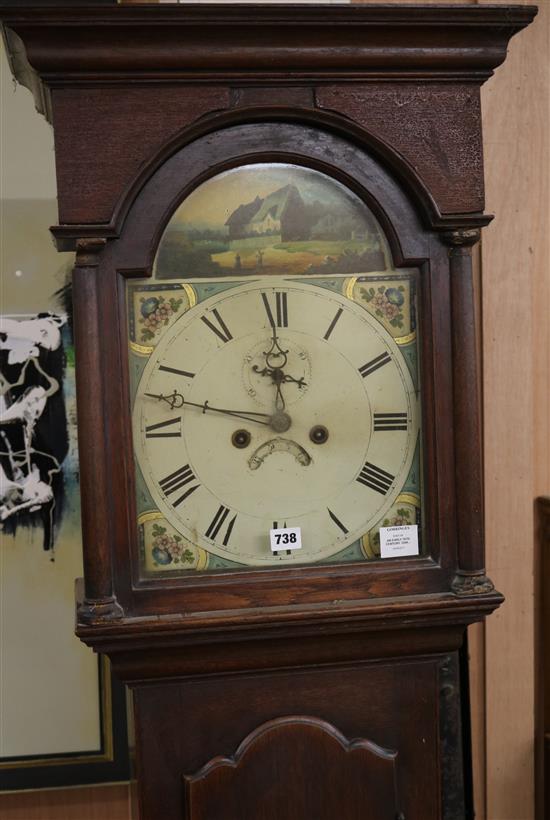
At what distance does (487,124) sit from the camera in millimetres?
2051

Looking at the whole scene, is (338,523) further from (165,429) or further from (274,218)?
(274,218)

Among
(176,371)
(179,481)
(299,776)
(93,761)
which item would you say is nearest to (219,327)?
(176,371)

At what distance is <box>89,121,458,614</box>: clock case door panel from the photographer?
4.50 feet

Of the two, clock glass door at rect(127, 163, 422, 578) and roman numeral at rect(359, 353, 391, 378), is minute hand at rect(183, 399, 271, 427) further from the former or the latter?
roman numeral at rect(359, 353, 391, 378)

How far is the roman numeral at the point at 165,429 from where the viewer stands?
4.60 ft

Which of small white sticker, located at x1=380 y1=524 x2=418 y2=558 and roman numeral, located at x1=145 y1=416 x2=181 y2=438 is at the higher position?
roman numeral, located at x1=145 y1=416 x2=181 y2=438

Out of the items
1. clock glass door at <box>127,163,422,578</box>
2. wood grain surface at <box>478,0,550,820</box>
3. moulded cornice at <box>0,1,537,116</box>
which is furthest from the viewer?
wood grain surface at <box>478,0,550,820</box>

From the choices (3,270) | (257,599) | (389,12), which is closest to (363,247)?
(389,12)

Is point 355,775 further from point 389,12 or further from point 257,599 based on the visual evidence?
point 389,12

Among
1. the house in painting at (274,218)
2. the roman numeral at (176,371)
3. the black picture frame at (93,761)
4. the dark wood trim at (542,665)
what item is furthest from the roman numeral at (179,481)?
the dark wood trim at (542,665)

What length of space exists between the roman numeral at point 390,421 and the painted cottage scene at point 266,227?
0.23 m

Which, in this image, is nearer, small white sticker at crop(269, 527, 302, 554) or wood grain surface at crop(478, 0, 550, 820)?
small white sticker at crop(269, 527, 302, 554)

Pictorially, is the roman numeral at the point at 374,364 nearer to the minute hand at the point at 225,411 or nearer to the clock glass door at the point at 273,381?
the clock glass door at the point at 273,381

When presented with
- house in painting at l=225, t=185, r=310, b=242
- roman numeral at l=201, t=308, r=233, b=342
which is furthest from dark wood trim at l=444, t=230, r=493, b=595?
roman numeral at l=201, t=308, r=233, b=342
